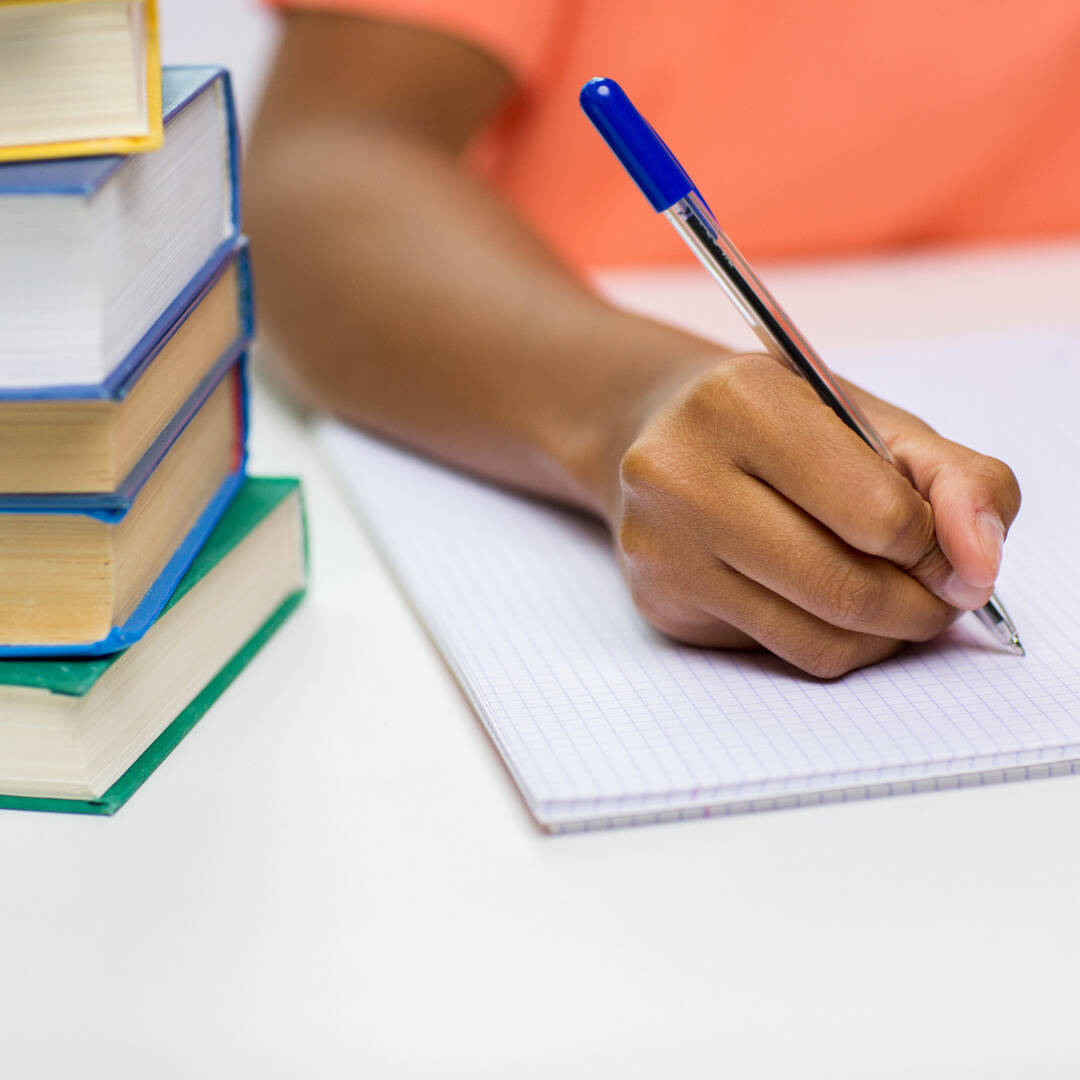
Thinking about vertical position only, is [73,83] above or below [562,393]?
above

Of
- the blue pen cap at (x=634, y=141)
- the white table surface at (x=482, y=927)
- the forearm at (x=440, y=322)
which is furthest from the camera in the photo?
the forearm at (x=440, y=322)

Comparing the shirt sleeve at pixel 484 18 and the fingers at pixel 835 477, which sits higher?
the shirt sleeve at pixel 484 18

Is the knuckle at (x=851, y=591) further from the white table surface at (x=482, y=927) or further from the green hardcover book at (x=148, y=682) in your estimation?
the green hardcover book at (x=148, y=682)

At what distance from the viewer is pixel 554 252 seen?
2.76 feet

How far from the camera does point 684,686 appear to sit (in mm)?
507

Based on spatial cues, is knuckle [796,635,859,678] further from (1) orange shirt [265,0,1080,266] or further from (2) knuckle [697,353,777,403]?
(1) orange shirt [265,0,1080,266]

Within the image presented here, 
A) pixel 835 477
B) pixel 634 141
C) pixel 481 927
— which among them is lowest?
pixel 481 927

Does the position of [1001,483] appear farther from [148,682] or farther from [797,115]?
[797,115]

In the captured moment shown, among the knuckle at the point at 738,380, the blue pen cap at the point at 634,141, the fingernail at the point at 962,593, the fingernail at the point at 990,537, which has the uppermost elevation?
the blue pen cap at the point at 634,141

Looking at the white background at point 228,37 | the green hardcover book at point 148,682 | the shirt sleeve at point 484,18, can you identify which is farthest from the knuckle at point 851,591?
the white background at point 228,37

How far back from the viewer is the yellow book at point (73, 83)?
420 mm

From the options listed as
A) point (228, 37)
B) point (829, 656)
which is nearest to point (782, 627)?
point (829, 656)

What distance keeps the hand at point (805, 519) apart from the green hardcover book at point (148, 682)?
17 centimetres

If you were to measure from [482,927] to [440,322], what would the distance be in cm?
44
